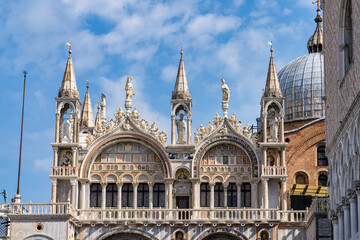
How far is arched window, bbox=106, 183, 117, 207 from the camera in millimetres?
44844

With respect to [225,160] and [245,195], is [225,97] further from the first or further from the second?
[245,195]

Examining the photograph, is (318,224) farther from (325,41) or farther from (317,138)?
(317,138)

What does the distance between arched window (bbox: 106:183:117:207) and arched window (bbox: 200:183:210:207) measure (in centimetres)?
466

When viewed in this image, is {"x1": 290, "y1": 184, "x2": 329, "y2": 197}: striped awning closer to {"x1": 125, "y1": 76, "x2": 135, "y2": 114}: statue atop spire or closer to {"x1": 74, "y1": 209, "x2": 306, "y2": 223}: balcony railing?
{"x1": 74, "y1": 209, "x2": 306, "y2": 223}: balcony railing

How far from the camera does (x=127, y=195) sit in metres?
45.0

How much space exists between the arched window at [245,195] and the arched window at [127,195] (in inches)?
234

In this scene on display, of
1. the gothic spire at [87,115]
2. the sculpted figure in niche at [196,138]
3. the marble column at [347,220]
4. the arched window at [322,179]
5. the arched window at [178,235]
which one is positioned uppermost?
the gothic spire at [87,115]

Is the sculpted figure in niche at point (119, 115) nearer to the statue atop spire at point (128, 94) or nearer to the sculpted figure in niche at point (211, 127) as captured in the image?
the statue atop spire at point (128, 94)

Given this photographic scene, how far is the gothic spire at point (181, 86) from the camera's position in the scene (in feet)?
148

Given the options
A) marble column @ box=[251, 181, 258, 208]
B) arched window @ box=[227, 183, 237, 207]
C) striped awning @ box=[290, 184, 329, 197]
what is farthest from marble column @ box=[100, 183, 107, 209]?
striped awning @ box=[290, 184, 329, 197]

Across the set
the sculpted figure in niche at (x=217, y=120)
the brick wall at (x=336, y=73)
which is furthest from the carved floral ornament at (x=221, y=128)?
the brick wall at (x=336, y=73)

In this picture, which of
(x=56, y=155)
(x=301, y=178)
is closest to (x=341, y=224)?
(x=56, y=155)

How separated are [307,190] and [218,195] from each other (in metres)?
6.41

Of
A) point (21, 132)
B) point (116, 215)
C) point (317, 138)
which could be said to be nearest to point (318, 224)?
point (116, 215)
